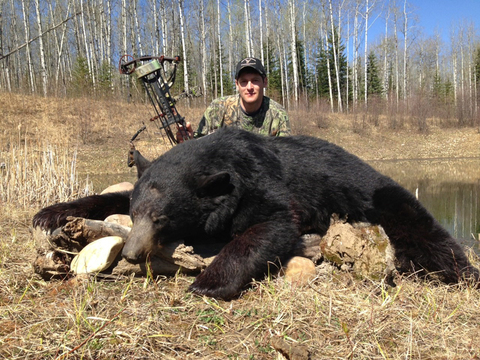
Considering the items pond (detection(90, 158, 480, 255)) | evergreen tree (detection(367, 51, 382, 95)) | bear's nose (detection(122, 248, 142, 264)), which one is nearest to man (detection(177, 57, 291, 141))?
pond (detection(90, 158, 480, 255))

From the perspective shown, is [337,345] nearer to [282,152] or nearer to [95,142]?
[282,152]

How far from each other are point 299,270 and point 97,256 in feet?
4.57

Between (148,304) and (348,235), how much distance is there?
150cm

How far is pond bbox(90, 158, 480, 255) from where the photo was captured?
22.6 feet

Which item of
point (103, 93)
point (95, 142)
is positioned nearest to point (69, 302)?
point (95, 142)

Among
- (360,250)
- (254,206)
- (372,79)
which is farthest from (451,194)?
(372,79)

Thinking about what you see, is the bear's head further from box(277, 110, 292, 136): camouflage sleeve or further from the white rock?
box(277, 110, 292, 136): camouflage sleeve

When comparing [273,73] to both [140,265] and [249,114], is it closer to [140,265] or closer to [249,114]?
[249,114]

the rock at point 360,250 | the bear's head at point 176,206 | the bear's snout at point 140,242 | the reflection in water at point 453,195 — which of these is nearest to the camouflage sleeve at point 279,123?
the reflection in water at point 453,195

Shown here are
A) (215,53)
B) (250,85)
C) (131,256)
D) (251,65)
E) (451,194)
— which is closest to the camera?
(131,256)

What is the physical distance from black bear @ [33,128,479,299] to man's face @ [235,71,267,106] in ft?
Answer: 5.59

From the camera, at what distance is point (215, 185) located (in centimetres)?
257

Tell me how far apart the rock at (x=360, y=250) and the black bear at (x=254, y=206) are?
19 centimetres

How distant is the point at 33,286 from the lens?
2422mm
